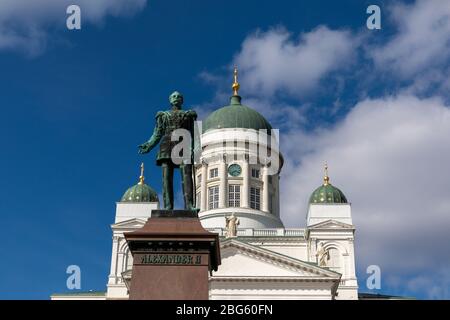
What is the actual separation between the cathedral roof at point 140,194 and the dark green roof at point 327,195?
15753 mm

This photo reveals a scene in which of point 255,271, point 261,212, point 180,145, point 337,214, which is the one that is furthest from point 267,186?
point 180,145

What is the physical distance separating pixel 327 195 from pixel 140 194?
18.4m

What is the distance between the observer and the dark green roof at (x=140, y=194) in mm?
67125

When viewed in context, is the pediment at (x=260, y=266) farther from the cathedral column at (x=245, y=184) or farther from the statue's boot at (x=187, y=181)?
the statue's boot at (x=187, y=181)

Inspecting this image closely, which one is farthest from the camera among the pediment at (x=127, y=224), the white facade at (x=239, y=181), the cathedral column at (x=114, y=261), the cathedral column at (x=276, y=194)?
the cathedral column at (x=276, y=194)

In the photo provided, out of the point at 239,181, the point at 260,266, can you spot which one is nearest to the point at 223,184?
the point at 239,181

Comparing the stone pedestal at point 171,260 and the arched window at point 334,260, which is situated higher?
the arched window at point 334,260

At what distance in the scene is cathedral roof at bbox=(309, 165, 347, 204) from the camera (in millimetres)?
65625

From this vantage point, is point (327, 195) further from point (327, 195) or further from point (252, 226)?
point (252, 226)

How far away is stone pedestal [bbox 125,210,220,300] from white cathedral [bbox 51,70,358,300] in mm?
39612

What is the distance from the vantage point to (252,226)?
225 ft

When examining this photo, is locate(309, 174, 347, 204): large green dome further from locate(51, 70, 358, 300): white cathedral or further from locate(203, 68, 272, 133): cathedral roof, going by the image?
Result: locate(203, 68, 272, 133): cathedral roof

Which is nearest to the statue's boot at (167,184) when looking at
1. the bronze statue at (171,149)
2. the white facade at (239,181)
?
the bronze statue at (171,149)
